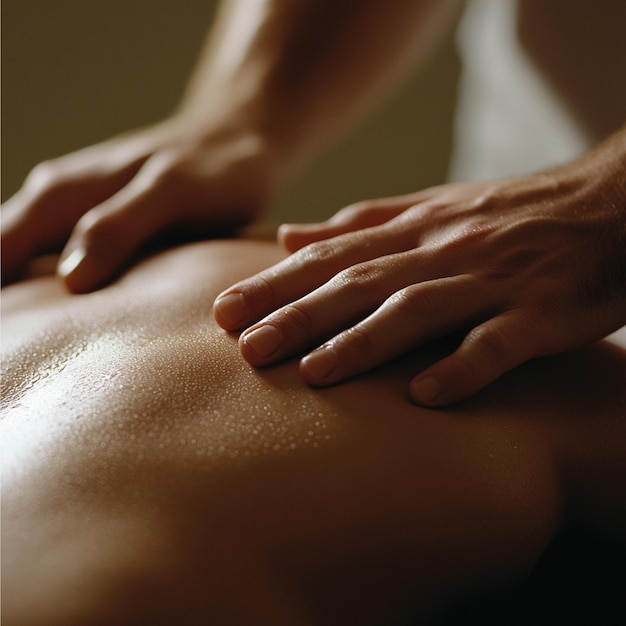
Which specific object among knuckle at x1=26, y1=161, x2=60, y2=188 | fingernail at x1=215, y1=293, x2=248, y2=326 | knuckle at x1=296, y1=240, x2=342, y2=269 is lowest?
knuckle at x1=296, y1=240, x2=342, y2=269

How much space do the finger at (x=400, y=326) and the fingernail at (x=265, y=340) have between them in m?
0.03

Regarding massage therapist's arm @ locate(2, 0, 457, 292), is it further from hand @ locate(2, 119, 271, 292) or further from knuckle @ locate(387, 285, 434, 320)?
knuckle @ locate(387, 285, 434, 320)

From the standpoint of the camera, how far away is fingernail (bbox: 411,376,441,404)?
20.2 inches

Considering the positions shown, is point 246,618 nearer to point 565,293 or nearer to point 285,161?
point 565,293

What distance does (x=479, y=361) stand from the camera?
0.53 m

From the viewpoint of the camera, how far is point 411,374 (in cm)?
55

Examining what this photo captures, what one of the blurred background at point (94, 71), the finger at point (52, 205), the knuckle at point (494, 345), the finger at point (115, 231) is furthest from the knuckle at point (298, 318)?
the blurred background at point (94, 71)

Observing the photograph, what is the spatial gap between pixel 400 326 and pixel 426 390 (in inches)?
2.3

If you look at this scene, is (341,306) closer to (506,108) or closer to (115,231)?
(115,231)

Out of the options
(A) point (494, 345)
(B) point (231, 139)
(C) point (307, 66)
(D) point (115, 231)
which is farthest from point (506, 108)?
(A) point (494, 345)

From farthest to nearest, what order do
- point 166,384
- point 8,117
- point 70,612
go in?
1. point 8,117
2. point 166,384
3. point 70,612

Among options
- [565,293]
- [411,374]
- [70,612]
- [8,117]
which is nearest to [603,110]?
[565,293]

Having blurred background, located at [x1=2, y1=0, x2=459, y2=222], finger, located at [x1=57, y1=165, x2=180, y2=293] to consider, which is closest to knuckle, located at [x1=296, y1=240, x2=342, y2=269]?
finger, located at [x1=57, y1=165, x2=180, y2=293]

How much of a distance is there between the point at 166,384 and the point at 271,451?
10cm
